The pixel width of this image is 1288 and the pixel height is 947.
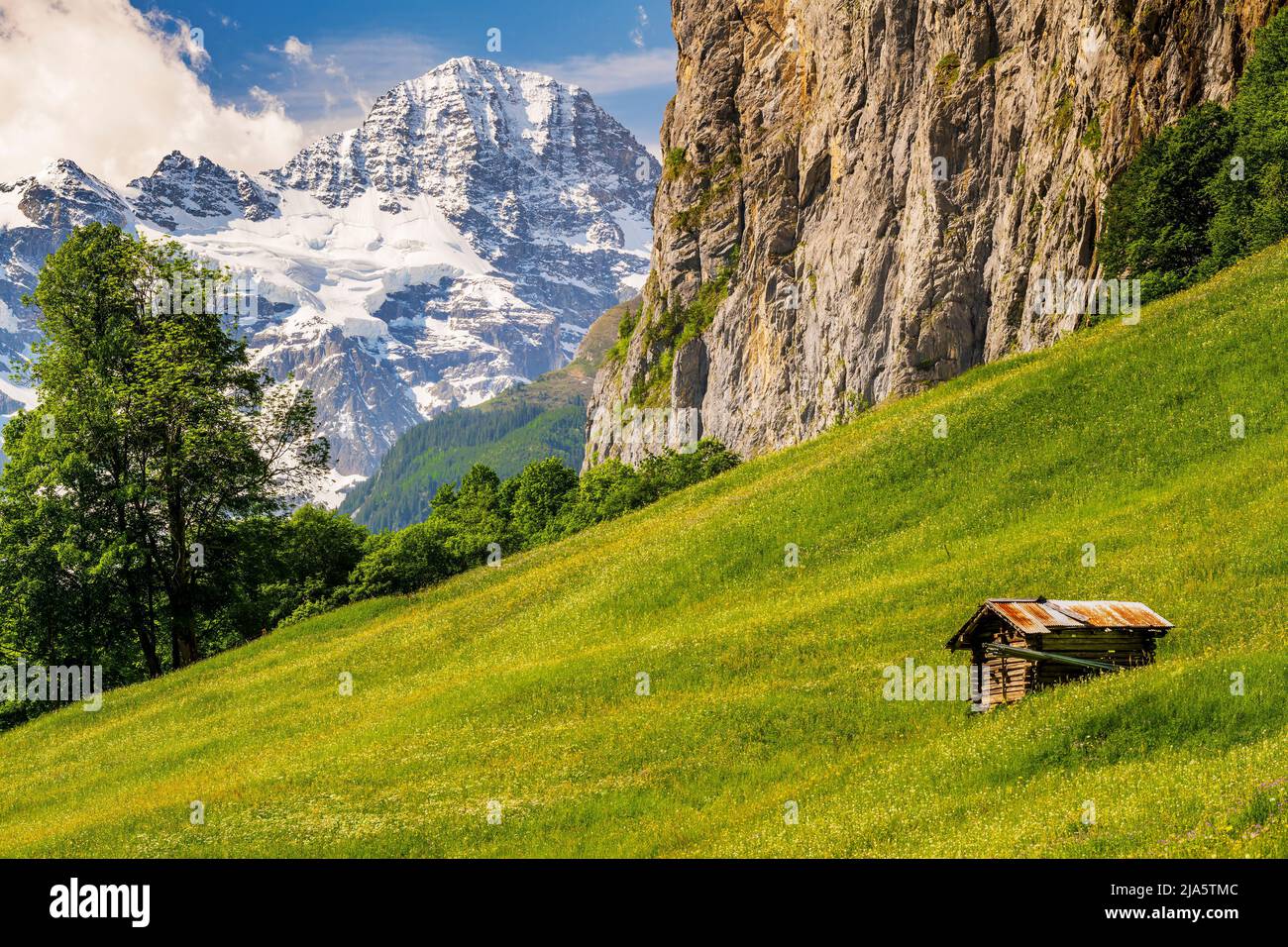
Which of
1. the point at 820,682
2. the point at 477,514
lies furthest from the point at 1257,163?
the point at 477,514

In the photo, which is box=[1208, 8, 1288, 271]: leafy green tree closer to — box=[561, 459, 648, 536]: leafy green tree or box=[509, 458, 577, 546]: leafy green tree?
box=[561, 459, 648, 536]: leafy green tree

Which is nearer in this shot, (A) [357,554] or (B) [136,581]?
(B) [136,581]

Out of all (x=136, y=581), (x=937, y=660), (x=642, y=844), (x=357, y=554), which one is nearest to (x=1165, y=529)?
(x=937, y=660)

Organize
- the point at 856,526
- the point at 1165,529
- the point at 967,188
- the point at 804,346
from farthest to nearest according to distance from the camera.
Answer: the point at 804,346
the point at 967,188
the point at 856,526
the point at 1165,529

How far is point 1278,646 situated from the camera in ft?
71.5

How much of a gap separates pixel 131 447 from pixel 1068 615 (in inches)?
1856

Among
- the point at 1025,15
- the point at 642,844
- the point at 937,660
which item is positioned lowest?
the point at 642,844

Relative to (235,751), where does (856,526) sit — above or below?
above

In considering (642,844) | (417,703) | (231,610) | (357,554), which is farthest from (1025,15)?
(642,844)

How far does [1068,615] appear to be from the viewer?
79.2 feet
